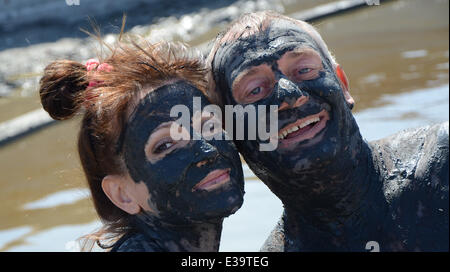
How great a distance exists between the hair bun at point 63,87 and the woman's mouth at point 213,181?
25.9 inches

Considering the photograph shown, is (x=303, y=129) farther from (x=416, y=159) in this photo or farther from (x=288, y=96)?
(x=416, y=159)

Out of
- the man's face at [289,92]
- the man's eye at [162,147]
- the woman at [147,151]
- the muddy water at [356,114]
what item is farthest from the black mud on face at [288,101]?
the muddy water at [356,114]

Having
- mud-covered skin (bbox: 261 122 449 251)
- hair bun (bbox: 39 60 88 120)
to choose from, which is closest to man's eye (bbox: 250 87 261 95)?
mud-covered skin (bbox: 261 122 449 251)

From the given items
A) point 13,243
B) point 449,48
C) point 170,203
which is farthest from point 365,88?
point 170,203

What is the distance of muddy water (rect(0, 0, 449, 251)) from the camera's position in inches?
193

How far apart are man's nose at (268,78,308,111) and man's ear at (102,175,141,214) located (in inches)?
26.1

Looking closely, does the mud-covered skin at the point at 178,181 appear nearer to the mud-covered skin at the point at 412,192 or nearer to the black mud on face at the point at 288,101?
the black mud on face at the point at 288,101

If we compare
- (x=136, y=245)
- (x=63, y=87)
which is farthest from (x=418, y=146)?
(x=63, y=87)

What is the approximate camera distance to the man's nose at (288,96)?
292 cm

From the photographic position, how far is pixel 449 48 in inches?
305

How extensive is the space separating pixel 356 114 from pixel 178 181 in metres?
3.69

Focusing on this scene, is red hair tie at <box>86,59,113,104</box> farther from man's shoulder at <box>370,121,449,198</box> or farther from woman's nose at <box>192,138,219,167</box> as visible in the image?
man's shoulder at <box>370,121,449,198</box>

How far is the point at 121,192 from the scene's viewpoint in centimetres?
307
